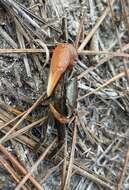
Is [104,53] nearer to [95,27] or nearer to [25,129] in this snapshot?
[95,27]

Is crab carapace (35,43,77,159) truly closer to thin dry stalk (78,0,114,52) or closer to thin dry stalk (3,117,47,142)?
thin dry stalk (3,117,47,142)

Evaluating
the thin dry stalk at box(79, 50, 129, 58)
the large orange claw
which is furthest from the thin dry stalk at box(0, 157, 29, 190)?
the thin dry stalk at box(79, 50, 129, 58)

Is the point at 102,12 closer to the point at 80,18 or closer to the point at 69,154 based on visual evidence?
the point at 80,18

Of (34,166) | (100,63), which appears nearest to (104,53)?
(100,63)

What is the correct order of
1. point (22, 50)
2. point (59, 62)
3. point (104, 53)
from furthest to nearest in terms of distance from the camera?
point (104, 53) < point (22, 50) < point (59, 62)

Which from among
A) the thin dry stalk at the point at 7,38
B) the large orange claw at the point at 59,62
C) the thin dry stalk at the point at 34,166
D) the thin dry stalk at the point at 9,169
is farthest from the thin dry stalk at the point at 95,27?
the thin dry stalk at the point at 9,169
